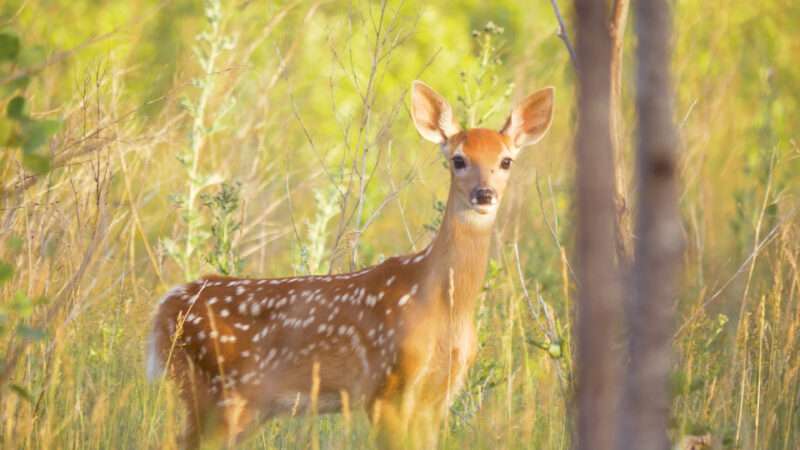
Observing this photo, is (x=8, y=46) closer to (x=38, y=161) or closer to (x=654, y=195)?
(x=38, y=161)

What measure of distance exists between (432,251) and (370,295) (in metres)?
0.34

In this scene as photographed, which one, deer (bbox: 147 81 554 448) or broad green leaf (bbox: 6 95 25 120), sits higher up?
broad green leaf (bbox: 6 95 25 120)

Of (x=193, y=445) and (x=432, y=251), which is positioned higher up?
(x=432, y=251)

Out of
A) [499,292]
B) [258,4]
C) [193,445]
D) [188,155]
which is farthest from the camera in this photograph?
[258,4]

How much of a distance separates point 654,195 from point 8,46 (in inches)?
67.5

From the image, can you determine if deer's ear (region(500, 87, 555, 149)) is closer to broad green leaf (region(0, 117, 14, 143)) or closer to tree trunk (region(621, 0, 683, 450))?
broad green leaf (region(0, 117, 14, 143))

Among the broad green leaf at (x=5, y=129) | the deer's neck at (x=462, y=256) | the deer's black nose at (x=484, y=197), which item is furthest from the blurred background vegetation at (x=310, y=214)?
the deer's black nose at (x=484, y=197)

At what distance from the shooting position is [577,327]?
7.32ft

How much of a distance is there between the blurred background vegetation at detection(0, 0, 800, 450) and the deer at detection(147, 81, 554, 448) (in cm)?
15

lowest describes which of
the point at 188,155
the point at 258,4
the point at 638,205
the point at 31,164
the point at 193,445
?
the point at 193,445

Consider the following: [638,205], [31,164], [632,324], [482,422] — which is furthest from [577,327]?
[482,422]

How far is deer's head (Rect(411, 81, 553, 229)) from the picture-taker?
543 cm

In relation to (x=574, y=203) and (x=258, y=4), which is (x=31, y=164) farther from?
(x=258, y=4)

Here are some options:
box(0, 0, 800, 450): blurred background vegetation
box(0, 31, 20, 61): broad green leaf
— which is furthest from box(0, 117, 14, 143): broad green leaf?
box(0, 31, 20, 61): broad green leaf
